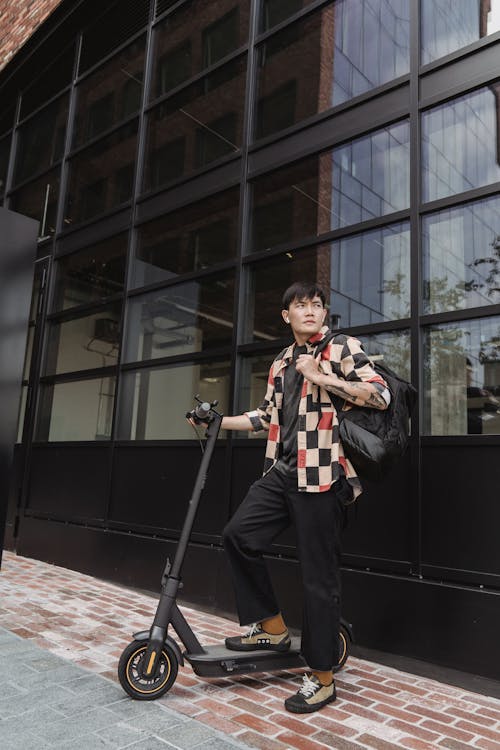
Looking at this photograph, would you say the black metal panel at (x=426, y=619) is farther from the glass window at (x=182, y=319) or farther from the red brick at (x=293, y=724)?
the glass window at (x=182, y=319)

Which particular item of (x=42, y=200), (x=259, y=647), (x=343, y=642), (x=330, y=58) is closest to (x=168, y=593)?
(x=259, y=647)

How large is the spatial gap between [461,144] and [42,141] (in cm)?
646

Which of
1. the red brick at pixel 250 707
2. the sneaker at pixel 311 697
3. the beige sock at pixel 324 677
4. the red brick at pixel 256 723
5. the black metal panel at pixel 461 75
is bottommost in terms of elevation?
the red brick at pixel 256 723

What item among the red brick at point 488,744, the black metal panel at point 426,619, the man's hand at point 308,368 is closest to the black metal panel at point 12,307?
the black metal panel at point 426,619

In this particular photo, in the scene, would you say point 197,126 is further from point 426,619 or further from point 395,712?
point 395,712

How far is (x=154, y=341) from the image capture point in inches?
235

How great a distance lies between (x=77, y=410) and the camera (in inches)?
266

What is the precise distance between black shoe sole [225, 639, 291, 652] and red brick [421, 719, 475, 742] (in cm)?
73

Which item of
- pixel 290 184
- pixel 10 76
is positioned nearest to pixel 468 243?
pixel 290 184

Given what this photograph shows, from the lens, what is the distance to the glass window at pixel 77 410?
6.26 metres

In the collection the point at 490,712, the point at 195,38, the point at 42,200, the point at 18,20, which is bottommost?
the point at 490,712

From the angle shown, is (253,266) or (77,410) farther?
(77,410)

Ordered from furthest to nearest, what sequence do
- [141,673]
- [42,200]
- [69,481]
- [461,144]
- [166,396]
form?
[42,200], [69,481], [166,396], [461,144], [141,673]

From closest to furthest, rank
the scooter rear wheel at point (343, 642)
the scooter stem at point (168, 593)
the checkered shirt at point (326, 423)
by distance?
1. the scooter stem at point (168, 593)
2. the checkered shirt at point (326, 423)
3. the scooter rear wheel at point (343, 642)
